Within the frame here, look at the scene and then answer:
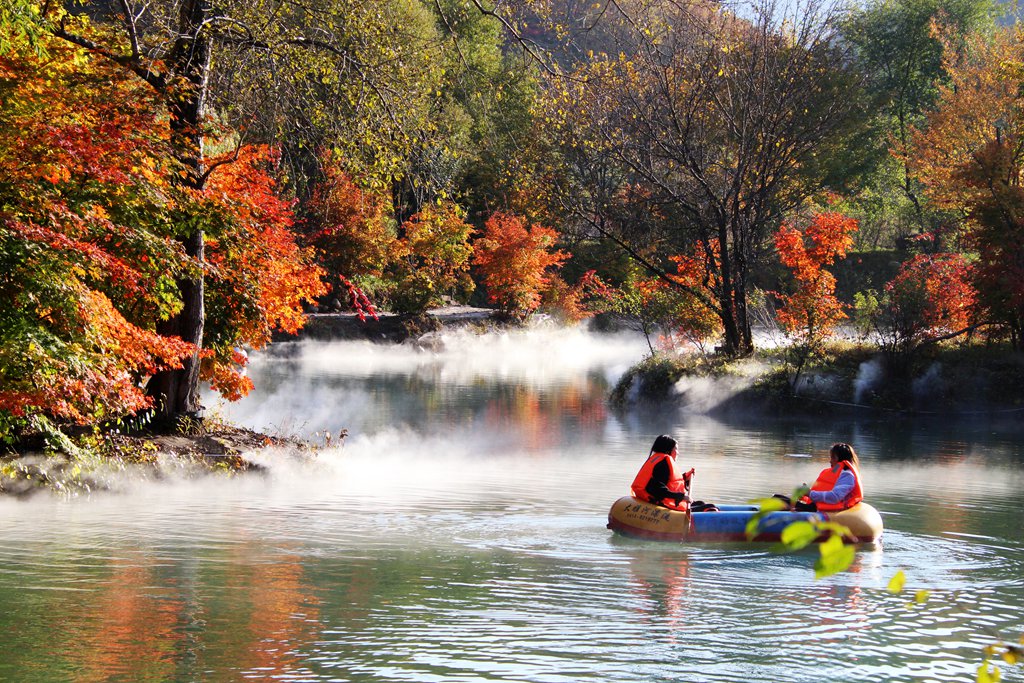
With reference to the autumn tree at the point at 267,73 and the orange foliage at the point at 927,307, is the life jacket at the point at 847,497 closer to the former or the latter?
the autumn tree at the point at 267,73

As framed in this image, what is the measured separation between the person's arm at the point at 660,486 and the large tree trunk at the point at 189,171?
239 inches

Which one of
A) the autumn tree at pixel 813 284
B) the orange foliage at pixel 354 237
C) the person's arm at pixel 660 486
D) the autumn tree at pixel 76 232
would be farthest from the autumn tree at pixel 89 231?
the orange foliage at pixel 354 237

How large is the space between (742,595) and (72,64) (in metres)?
9.40

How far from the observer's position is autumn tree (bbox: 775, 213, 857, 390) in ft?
88.0

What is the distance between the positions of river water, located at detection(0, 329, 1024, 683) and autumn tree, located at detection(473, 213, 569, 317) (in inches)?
1091

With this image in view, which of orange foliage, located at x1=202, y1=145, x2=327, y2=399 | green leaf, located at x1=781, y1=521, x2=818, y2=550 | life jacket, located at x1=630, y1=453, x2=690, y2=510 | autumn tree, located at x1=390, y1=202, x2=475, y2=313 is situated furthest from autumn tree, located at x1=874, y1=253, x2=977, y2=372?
green leaf, located at x1=781, y1=521, x2=818, y2=550

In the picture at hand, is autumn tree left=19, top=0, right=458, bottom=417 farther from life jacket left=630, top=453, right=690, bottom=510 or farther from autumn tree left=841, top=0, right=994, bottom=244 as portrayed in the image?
autumn tree left=841, top=0, right=994, bottom=244

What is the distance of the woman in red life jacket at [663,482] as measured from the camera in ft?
41.0

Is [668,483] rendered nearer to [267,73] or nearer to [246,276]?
[246,276]

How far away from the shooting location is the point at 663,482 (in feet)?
41.2

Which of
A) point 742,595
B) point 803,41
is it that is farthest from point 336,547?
point 803,41

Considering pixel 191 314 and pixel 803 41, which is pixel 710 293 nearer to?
pixel 803 41

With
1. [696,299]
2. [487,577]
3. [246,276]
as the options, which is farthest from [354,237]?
[487,577]

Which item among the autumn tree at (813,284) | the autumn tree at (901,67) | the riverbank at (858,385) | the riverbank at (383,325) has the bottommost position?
the riverbank at (858,385)
